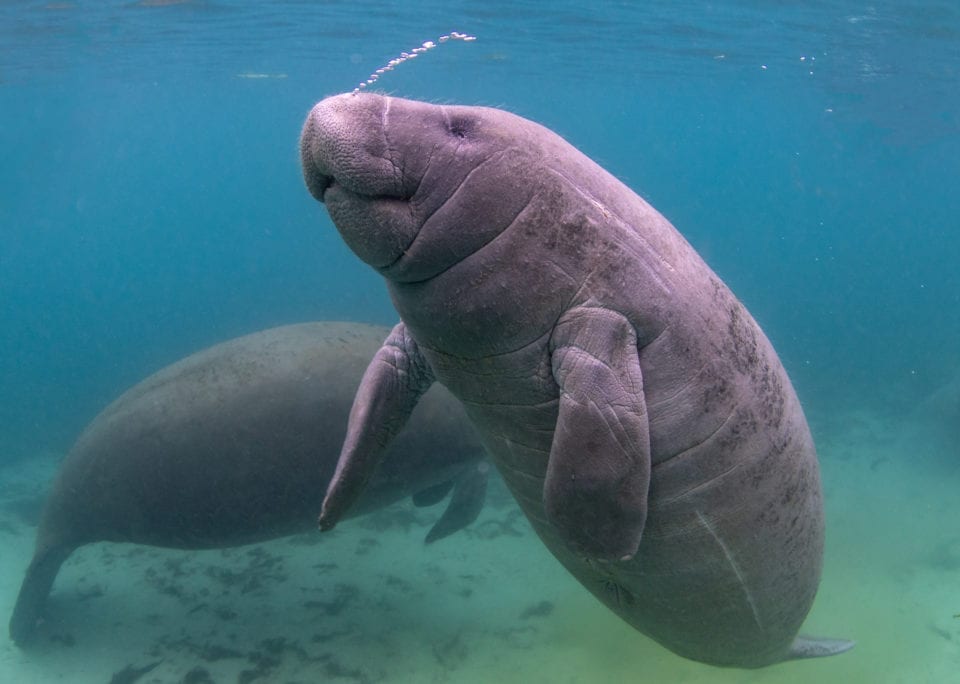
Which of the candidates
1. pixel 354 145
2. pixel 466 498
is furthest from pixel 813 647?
pixel 354 145

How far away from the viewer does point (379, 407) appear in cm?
352

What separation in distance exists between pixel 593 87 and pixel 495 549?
3327 centimetres

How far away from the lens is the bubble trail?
78.1 feet

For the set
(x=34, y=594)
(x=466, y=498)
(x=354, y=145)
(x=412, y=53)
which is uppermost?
(x=354, y=145)

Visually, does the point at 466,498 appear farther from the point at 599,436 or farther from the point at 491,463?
the point at 599,436

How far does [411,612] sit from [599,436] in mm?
5288

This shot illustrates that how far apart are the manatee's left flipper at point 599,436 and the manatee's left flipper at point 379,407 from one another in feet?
3.77

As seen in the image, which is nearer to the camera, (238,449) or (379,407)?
(379,407)

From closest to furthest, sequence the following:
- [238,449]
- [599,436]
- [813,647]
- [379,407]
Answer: [599,436]
[379,407]
[813,647]
[238,449]

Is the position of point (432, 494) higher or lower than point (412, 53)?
lower

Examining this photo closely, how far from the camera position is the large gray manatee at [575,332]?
7.61 ft

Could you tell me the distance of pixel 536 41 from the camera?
77.8 feet

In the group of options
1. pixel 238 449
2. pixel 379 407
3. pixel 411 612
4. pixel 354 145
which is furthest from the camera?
pixel 411 612

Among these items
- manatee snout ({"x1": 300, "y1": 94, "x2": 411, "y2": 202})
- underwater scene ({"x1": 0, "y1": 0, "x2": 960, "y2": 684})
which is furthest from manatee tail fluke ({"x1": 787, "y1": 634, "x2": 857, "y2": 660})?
manatee snout ({"x1": 300, "y1": 94, "x2": 411, "y2": 202})
